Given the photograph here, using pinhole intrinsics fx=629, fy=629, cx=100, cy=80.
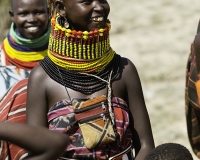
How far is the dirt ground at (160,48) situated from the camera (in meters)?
8.59

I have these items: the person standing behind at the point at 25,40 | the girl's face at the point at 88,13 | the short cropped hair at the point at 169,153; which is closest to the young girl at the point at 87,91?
the girl's face at the point at 88,13

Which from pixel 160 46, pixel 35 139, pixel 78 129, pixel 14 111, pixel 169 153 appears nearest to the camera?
pixel 35 139

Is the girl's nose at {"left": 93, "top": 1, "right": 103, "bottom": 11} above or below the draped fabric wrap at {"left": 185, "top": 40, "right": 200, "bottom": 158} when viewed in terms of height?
above

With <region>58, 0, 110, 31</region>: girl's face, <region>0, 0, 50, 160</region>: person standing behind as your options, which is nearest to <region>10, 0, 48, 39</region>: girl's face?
<region>0, 0, 50, 160</region>: person standing behind

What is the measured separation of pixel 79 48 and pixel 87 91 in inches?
10.1

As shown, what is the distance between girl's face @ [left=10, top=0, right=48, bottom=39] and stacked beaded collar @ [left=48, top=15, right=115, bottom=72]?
1.33 m

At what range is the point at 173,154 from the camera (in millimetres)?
3266

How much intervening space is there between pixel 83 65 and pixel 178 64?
7.29 m

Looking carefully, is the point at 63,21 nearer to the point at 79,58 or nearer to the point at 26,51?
the point at 79,58

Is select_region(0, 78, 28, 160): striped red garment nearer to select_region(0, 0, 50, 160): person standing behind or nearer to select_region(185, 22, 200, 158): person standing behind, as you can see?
select_region(0, 0, 50, 160): person standing behind

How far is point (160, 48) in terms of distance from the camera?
11648 millimetres

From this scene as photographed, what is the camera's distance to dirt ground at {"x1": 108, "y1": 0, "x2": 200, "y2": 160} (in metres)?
8.59

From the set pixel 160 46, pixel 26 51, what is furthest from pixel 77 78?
pixel 160 46

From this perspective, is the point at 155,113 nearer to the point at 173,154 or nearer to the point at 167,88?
the point at 167,88
